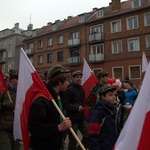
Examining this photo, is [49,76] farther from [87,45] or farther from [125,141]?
[87,45]

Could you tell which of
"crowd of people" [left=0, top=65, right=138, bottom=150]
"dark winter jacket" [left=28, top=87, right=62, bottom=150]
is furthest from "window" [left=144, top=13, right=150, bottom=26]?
"dark winter jacket" [left=28, top=87, right=62, bottom=150]

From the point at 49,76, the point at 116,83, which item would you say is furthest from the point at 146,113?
the point at 116,83

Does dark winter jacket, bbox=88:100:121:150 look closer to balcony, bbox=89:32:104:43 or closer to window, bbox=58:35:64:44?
balcony, bbox=89:32:104:43

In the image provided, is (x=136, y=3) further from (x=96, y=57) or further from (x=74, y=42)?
(x=74, y=42)

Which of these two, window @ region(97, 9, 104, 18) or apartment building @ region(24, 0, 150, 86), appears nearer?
apartment building @ region(24, 0, 150, 86)

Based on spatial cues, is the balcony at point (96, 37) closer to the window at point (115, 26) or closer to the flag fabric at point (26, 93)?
the window at point (115, 26)

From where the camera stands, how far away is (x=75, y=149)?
535cm

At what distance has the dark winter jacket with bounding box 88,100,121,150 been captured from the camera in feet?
10.2

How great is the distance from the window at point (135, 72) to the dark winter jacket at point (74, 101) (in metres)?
20.9

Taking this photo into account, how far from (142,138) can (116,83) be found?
424 centimetres

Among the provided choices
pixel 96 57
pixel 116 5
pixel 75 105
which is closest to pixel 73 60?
pixel 96 57

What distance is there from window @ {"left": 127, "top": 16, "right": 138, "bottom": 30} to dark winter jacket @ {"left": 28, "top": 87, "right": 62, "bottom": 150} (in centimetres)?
2552

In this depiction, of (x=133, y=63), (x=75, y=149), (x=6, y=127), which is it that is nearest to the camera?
(x=6, y=127)

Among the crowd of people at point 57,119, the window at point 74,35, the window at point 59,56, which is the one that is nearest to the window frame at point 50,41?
the window at point 59,56
